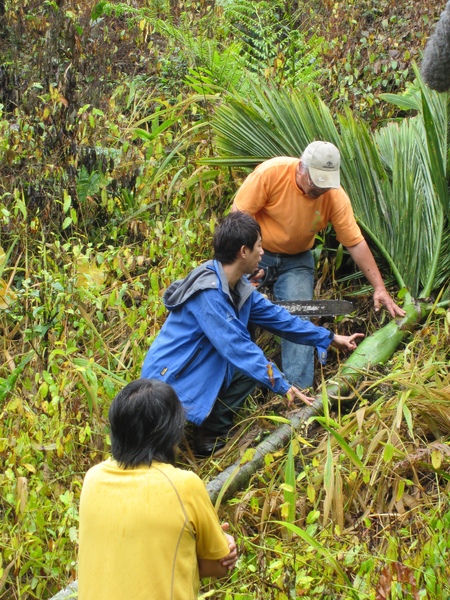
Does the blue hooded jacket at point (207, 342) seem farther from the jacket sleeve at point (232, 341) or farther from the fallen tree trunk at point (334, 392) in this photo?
the fallen tree trunk at point (334, 392)

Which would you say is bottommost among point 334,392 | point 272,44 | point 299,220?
point 334,392

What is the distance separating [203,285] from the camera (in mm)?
4098

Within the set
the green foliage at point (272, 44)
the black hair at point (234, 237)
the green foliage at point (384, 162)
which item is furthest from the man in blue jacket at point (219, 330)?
the green foliage at point (272, 44)

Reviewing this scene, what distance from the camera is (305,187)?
4.91m

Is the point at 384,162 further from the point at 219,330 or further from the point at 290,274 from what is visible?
the point at 219,330

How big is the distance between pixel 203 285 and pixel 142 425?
1.77 m

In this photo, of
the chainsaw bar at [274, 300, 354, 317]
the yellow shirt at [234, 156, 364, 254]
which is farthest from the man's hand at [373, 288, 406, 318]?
the yellow shirt at [234, 156, 364, 254]

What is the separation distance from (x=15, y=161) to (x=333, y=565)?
444cm

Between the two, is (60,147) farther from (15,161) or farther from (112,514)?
(112,514)

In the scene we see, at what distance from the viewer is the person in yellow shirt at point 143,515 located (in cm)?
230

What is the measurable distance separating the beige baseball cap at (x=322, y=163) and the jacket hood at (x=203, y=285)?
0.90 m

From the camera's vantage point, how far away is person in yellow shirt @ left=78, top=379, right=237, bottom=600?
7.55ft

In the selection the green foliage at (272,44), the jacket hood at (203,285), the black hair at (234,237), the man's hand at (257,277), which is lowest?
the man's hand at (257,277)

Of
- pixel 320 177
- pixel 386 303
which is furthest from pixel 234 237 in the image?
pixel 386 303
